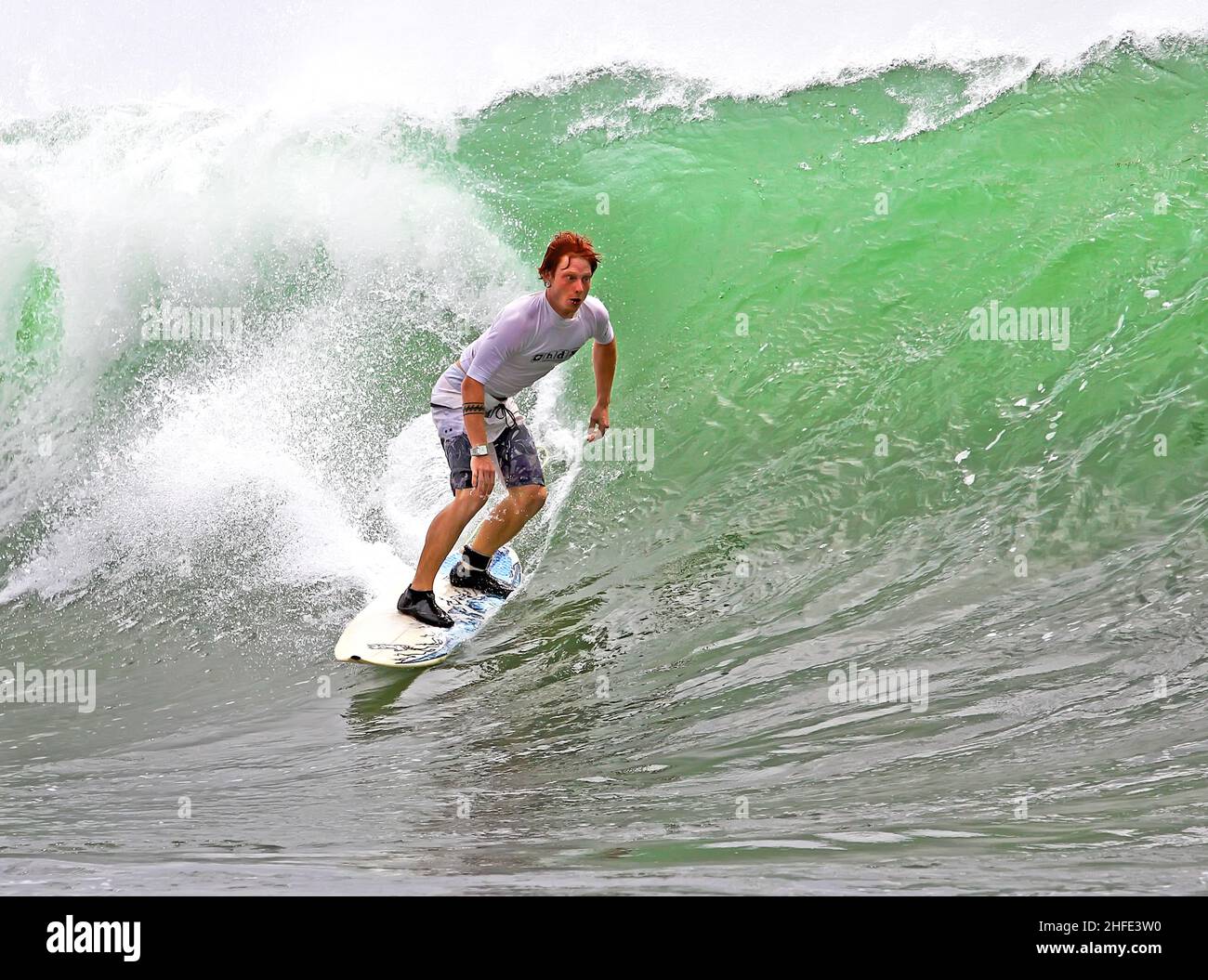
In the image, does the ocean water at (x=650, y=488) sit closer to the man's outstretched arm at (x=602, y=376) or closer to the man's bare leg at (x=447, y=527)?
the man's bare leg at (x=447, y=527)

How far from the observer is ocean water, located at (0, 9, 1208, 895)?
3.62m

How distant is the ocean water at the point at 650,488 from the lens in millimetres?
3619

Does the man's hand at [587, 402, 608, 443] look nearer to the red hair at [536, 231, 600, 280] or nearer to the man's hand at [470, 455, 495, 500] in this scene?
the man's hand at [470, 455, 495, 500]

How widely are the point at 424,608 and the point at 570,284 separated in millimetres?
1682

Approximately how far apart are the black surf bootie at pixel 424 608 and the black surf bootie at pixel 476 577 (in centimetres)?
35

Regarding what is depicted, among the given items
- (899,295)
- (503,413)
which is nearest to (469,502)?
(503,413)

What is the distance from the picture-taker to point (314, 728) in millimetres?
5004

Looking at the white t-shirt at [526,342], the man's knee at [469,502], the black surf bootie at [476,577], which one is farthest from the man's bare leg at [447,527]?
the white t-shirt at [526,342]

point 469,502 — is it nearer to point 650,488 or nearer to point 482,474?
point 482,474

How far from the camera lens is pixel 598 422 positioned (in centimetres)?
610

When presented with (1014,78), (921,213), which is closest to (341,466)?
(921,213)

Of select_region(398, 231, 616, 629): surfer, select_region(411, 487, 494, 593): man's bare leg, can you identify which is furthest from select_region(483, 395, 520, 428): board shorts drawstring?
select_region(411, 487, 494, 593): man's bare leg

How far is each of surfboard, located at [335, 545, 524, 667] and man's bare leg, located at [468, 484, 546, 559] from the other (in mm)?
161

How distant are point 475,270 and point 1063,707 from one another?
19.8 ft
